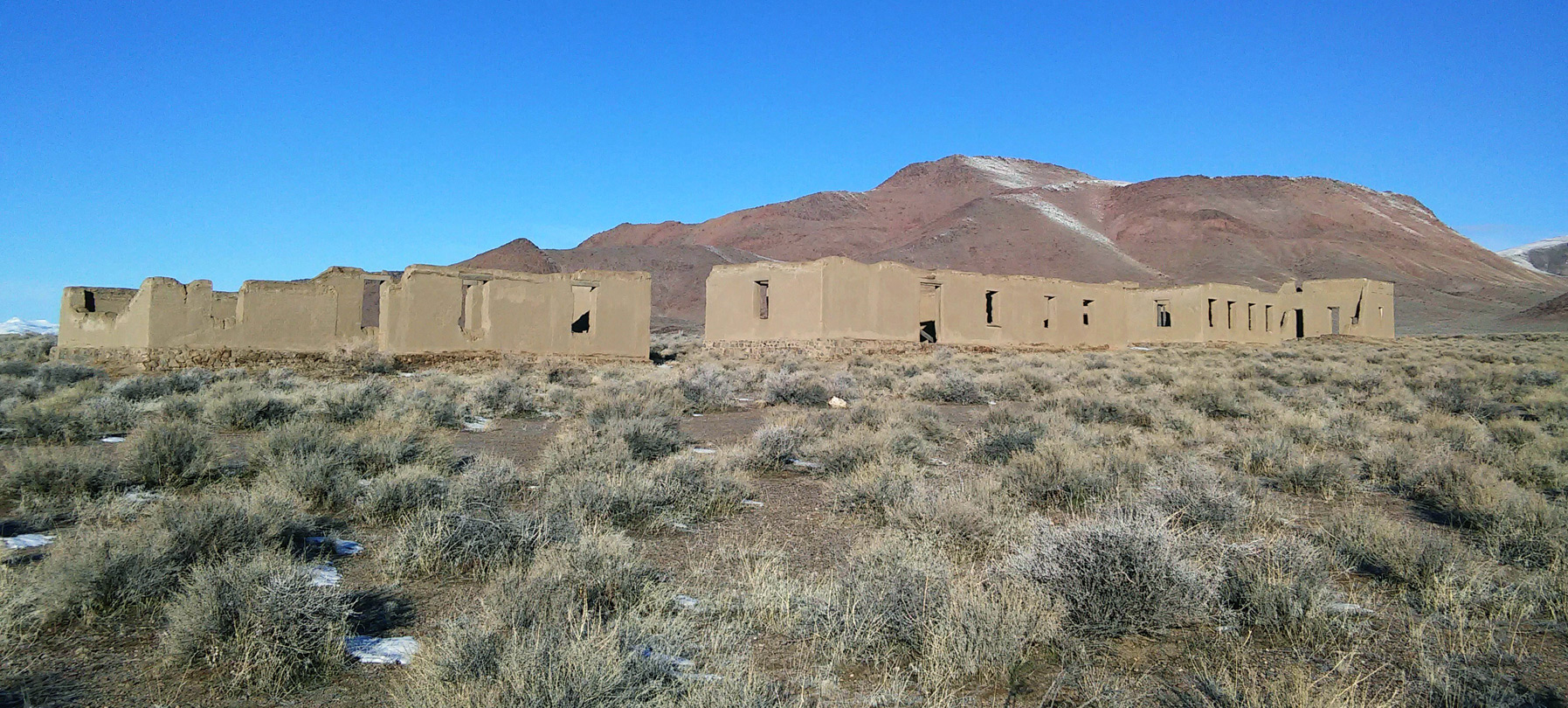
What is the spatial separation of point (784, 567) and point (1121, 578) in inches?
67.8

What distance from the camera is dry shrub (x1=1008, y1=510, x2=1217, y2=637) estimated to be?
12.0 ft

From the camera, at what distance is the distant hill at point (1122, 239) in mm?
76562

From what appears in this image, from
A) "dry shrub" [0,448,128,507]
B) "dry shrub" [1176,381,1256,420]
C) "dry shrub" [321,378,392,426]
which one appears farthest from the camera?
"dry shrub" [1176,381,1256,420]

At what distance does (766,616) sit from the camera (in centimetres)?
371

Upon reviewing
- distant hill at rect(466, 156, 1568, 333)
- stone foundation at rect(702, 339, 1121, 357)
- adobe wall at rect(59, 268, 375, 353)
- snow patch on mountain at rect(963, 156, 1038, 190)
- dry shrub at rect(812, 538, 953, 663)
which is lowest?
dry shrub at rect(812, 538, 953, 663)

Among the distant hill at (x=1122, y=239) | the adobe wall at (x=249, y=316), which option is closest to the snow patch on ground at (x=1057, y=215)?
the distant hill at (x=1122, y=239)

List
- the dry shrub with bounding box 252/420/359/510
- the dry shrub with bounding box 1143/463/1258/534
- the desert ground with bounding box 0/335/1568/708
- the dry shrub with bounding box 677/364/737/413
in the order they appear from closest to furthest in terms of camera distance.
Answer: the desert ground with bounding box 0/335/1568/708 → the dry shrub with bounding box 1143/463/1258/534 → the dry shrub with bounding box 252/420/359/510 → the dry shrub with bounding box 677/364/737/413

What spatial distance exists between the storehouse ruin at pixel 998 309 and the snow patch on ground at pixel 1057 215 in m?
49.4

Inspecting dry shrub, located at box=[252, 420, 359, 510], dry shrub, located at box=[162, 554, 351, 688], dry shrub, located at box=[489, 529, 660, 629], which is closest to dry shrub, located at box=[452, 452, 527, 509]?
dry shrub, located at box=[252, 420, 359, 510]

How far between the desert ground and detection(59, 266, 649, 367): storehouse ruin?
10.8 metres

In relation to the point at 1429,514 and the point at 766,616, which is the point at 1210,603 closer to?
the point at 766,616

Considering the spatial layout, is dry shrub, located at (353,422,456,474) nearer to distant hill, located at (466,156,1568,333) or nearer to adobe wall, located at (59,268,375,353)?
adobe wall, located at (59,268,375,353)

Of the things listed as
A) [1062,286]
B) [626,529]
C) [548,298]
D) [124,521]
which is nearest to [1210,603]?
[626,529]

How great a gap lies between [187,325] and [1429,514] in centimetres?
2326
